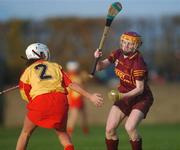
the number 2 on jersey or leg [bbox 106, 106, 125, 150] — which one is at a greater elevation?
the number 2 on jersey

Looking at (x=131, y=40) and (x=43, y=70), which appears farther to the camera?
(x=131, y=40)

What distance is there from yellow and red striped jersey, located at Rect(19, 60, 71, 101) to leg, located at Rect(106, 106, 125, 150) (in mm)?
1129

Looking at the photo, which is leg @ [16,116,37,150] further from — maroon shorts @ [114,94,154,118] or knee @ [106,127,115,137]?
maroon shorts @ [114,94,154,118]

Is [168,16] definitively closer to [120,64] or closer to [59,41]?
[59,41]

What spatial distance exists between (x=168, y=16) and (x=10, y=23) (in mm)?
9809

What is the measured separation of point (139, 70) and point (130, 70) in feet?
0.60

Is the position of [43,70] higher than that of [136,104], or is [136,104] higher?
[43,70]

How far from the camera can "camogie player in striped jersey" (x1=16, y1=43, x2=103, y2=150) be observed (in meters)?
12.5

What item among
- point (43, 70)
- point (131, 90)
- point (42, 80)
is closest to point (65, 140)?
point (42, 80)

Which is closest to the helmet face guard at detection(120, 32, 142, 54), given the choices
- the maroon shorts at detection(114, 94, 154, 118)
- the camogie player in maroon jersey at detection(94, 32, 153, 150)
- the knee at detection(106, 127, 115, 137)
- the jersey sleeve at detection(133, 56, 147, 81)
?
the camogie player in maroon jersey at detection(94, 32, 153, 150)

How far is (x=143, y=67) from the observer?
43.5ft

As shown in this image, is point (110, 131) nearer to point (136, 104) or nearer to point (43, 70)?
point (136, 104)

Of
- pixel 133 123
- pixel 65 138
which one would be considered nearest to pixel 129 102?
pixel 133 123

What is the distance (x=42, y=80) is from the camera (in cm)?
1262
